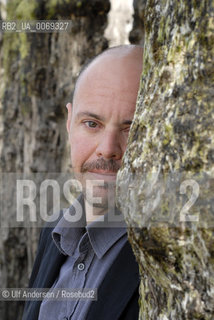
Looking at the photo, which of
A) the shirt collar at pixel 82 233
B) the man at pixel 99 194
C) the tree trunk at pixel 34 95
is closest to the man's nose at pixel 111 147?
the man at pixel 99 194

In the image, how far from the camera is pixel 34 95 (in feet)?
12.4

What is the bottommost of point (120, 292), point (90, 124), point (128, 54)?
point (120, 292)

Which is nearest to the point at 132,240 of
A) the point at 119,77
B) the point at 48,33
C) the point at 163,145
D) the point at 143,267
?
the point at 143,267

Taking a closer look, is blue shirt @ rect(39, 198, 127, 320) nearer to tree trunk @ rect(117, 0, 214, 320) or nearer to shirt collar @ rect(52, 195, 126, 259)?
shirt collar @ rect(52, 195, 126, 259)

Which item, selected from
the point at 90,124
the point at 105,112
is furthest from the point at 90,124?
the point at 105,112

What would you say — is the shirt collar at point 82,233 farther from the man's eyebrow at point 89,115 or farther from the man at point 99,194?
the man's eyebrow at point 89,115

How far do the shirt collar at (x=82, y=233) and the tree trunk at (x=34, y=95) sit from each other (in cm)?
165

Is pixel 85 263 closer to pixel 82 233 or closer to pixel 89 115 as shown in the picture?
pixel 82 233

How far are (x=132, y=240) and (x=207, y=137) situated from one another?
336 mm

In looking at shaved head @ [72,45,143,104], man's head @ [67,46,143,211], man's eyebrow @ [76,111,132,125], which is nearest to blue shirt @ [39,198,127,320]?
man's head @ [67,46,143,211]

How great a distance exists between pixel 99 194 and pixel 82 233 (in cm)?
26

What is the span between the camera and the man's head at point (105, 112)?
5.50ft

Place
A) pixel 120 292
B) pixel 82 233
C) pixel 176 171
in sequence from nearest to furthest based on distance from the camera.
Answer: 1. pixel 176 171
2. pixel 120 292
3. pixel 82 233

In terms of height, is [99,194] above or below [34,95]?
below
